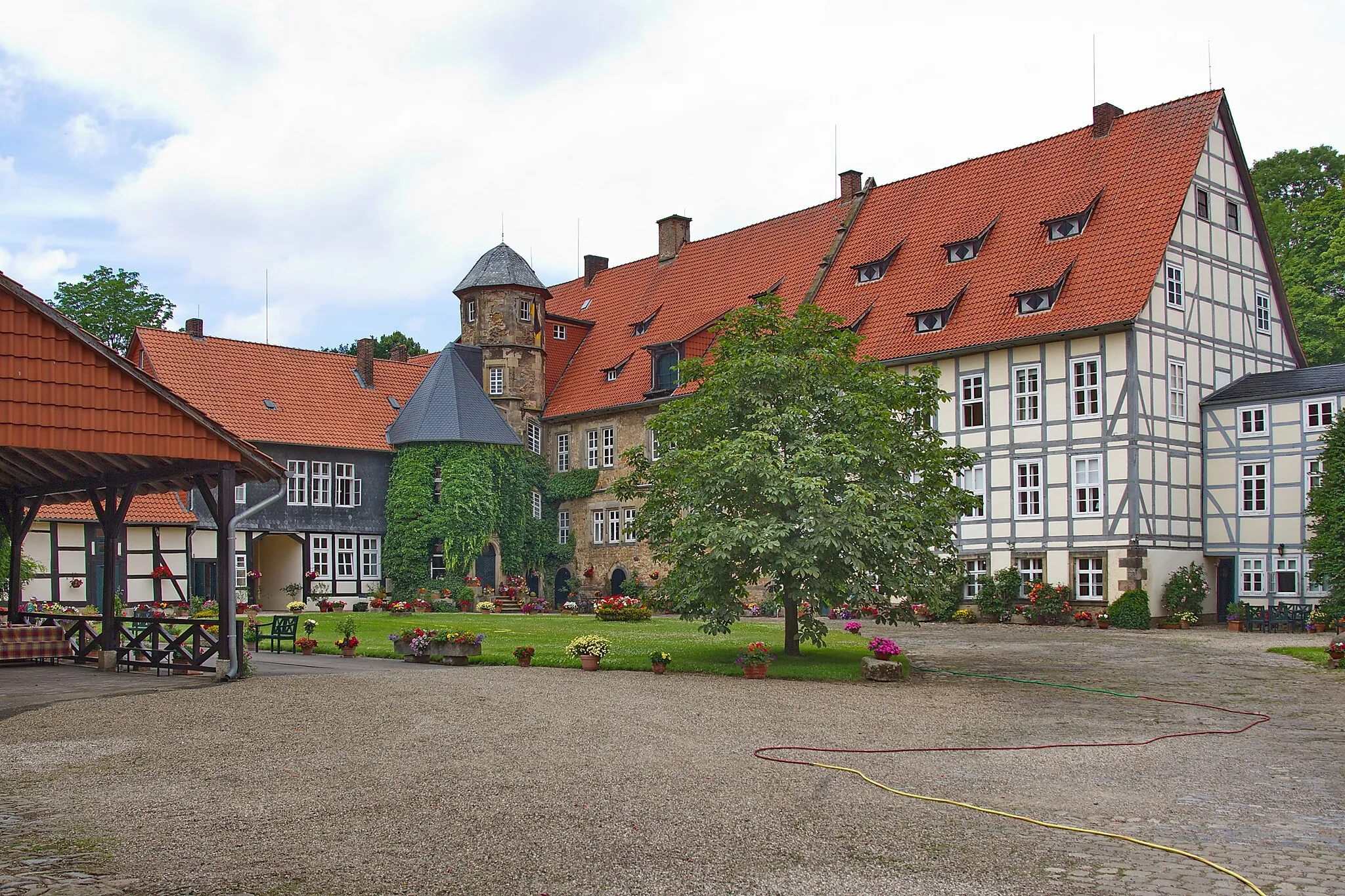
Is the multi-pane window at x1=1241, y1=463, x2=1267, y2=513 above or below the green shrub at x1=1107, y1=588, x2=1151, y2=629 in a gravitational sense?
above

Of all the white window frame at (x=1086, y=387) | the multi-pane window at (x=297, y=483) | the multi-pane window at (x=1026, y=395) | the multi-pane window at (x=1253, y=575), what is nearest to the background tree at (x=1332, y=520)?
the multi-pane window at (x=1253, y=575)

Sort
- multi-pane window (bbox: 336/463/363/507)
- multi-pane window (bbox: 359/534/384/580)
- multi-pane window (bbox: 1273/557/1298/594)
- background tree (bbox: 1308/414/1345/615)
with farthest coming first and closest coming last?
multi-pane window (bbox: 359/534/384/580), multi-pane window (bbox: 336/463/363/507), multi-pane window (bbox: 1273/557/1298/594), background tree (bbox: 1308/414/1345/615)

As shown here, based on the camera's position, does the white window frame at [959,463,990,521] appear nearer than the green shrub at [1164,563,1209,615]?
No

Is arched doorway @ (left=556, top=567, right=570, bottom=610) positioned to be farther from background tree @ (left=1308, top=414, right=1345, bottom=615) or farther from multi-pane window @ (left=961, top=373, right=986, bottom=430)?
background tree @ (left=1308, top=414, right=1345, bottom=615)

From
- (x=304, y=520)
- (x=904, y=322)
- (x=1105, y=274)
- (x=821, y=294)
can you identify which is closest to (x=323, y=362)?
(x=304, y=520)

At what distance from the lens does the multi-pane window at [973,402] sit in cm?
3706

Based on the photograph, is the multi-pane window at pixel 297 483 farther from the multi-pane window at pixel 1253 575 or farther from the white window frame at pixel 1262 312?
the white window frame at pixel 1262 312

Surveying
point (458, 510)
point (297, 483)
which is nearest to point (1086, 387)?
point (458, 510)

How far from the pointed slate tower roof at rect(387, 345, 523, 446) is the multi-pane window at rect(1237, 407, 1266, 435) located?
2553 centimetres

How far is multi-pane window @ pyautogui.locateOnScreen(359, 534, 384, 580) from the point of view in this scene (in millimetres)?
→ 46906

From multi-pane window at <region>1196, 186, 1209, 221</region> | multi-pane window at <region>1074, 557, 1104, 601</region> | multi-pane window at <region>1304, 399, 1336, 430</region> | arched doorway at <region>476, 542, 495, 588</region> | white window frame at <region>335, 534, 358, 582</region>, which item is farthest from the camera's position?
arched doorway at <region>476, 542, 495, 588</region>

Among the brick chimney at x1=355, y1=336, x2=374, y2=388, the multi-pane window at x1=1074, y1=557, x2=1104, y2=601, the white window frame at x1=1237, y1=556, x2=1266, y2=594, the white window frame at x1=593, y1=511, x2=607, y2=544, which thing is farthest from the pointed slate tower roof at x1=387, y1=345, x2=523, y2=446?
the white window frame at x1=1237, y1=556, x2=1266, y2=594

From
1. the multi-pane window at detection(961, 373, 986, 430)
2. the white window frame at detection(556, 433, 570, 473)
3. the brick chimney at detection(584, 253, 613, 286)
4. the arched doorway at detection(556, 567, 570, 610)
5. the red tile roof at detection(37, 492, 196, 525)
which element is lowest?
the arched doorway at detection(556, 567, 570, 610)

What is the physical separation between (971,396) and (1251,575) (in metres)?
8.98
